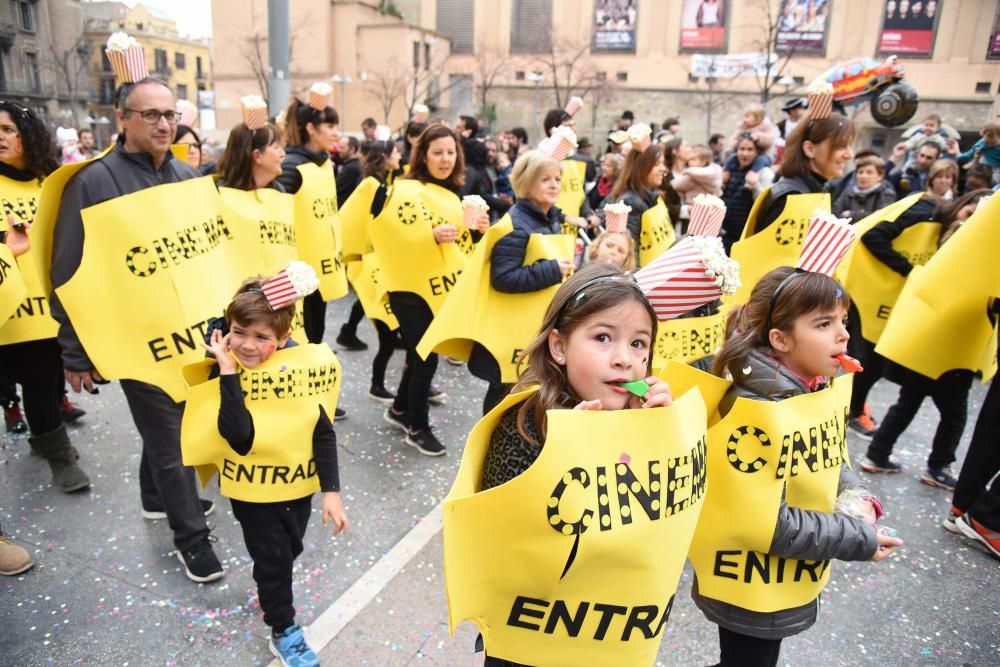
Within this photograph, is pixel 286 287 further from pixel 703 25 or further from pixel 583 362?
pixel 703 25

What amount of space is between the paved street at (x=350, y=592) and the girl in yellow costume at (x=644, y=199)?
2183mm

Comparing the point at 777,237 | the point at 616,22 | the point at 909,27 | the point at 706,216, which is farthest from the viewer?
the point at 616,22

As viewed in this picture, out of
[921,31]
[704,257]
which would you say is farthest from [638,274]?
[921,31]

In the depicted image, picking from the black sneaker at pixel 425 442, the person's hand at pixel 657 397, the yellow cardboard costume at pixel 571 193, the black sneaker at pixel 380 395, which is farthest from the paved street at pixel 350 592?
the yellow cardboard costume at pixel 571 193

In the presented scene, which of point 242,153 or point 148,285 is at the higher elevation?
point 242,153

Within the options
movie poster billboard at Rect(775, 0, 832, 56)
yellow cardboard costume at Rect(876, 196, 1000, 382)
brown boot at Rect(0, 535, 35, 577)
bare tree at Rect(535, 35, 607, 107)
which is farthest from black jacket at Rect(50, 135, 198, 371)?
bare tree at Rect(535, 35, 607, 107)

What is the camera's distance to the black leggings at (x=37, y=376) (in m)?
3.86

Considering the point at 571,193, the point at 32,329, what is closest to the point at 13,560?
the point at 32,329

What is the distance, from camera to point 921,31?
1385 inches

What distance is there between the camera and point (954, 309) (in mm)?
3875

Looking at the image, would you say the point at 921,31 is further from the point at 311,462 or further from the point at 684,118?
the point at 311,462

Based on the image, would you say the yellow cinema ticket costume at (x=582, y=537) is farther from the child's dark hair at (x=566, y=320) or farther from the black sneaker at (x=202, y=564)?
the black sneaker at (x=202, y=564)

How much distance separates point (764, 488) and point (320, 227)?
3.88 metres

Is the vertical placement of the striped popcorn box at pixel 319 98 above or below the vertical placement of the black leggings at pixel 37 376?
above
